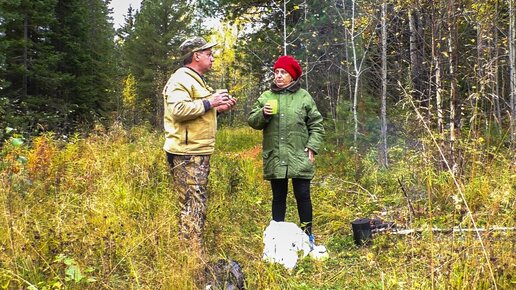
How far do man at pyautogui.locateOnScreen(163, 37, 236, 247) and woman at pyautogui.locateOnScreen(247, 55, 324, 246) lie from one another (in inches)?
21.9

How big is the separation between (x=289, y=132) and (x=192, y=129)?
2.84 feet

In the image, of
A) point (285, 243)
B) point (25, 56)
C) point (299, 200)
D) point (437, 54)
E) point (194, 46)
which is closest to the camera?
point (194, 46)

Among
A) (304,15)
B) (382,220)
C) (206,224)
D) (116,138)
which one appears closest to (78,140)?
(116,138)

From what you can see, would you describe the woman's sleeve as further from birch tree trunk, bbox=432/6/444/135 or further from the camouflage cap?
birch tree trunk, bbox=432/6/444/135

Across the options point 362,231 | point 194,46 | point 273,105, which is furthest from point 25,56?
point 362,231

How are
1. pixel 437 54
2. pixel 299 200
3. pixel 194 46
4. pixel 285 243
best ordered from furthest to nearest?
pixel 437 54
pixel 299 200
pixel 285 243
pixel 194 46

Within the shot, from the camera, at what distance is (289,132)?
142 inches

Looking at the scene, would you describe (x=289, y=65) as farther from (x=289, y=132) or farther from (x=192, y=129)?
(x=192, y=129)

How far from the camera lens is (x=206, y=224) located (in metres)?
3.68

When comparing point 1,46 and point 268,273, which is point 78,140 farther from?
point 1,46

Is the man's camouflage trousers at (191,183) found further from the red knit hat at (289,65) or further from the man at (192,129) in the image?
the red knit hat at (289,65)

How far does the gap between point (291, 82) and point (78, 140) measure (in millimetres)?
4308

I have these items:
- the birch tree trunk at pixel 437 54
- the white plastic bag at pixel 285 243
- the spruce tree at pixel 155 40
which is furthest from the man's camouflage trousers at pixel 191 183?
the spruce tree at pixel 155 40

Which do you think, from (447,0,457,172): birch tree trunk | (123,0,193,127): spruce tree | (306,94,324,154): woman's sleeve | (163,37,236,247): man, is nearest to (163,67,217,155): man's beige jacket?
(163,37,236,247): man
